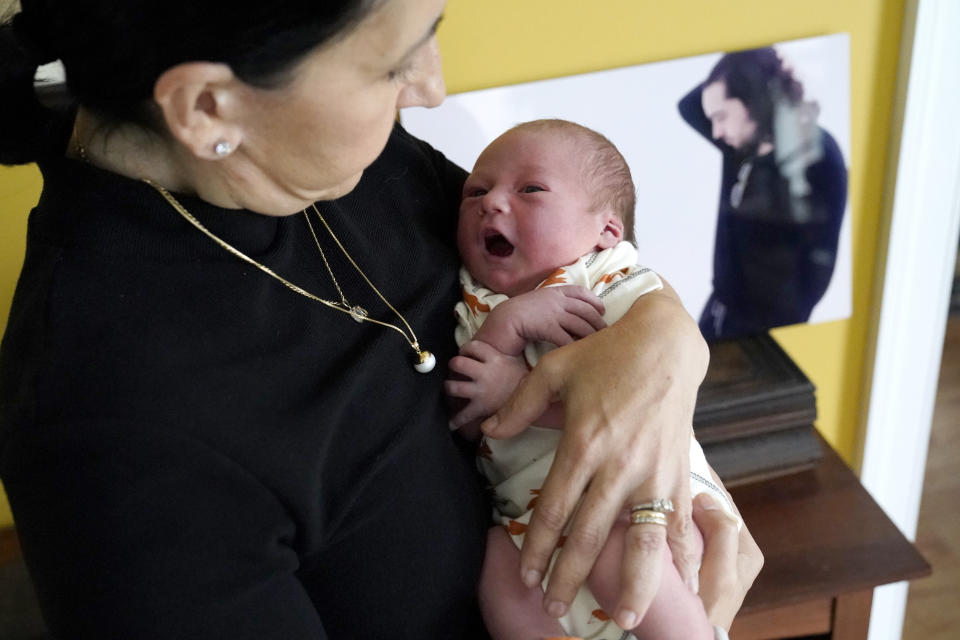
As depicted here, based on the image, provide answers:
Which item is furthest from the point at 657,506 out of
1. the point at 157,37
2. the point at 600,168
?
the point at 157,37

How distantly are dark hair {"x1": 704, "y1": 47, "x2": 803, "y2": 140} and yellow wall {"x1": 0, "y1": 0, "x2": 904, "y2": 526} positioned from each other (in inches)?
1.3

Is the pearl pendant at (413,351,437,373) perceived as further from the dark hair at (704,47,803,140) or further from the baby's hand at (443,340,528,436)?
the dark hair at (704,47,803,140)

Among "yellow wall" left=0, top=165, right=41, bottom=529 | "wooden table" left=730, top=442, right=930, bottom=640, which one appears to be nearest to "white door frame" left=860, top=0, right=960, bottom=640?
"wooden table" left=730, top=442, right=930, bottom=640

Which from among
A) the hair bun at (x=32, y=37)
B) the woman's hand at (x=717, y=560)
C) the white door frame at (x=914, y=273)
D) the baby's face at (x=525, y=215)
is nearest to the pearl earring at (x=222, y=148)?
the hair bun at (x=32, y=37)

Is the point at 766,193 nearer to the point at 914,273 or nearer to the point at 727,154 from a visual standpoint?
the point at 727,154

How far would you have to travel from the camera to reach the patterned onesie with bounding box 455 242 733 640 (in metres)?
0.91

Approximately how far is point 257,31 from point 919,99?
1.38m

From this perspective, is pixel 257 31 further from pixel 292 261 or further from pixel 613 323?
pixel 613 323

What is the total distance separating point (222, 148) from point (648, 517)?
495 mm

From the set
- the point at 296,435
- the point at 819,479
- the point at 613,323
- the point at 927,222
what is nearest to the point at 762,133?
Result: the point at 927,222

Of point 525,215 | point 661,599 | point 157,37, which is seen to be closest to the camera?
point 157,37

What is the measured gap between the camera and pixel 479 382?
35.9 inches

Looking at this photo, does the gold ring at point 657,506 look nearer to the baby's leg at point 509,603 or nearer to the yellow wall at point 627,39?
the baby's leg at point 509,603

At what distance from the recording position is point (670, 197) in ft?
5.23
